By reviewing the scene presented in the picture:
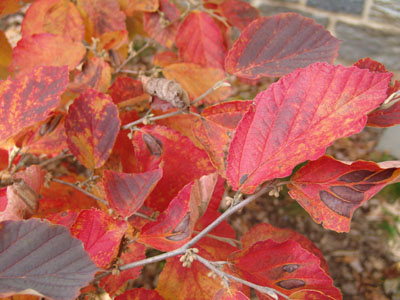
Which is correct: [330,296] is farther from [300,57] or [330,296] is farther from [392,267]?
[392,267]

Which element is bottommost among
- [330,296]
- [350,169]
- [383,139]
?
[383,139]

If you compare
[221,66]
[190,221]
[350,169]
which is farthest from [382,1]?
[190,221]

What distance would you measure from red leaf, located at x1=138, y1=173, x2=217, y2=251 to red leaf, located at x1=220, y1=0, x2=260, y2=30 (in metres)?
0.54

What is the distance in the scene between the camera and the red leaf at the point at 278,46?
2.10ft

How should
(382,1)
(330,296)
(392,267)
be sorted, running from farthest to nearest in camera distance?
(382,1) → (392,267) → (330,296)

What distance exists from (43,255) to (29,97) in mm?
267

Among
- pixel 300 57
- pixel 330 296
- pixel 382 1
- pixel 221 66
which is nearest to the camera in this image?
pixel 330 296

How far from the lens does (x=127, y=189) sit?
54 centimetres

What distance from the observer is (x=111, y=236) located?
492 millimetres

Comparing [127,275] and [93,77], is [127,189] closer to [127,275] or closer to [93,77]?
[127,275]

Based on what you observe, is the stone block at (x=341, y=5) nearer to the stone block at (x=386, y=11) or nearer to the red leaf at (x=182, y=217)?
the stone block at (x=386, y=11)

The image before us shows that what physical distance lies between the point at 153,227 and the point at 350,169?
27cm

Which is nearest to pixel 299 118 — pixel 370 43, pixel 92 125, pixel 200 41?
pixel 92 125

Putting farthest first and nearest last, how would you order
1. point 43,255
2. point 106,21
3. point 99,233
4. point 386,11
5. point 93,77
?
point 386,11 → point 106,21 → point 93,77 → point 99,233 → point 43,255
